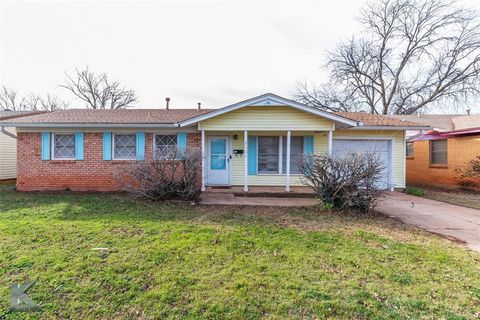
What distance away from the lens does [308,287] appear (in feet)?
9.39

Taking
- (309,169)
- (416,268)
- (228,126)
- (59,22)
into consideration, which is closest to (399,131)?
(309,169)

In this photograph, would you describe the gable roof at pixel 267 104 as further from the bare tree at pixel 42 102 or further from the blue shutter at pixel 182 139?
the bare tree at pixel 42 102

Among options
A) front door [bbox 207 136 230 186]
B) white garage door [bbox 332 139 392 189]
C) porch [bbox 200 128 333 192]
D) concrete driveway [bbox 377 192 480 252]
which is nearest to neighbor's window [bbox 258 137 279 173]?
porch [bbox 200 128 333 192]

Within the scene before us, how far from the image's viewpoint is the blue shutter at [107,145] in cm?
929

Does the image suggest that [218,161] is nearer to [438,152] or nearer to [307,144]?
[307,144]

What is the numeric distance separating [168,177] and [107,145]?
12.2 feet

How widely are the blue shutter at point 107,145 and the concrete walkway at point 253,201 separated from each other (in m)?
3.94

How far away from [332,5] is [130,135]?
355 inches

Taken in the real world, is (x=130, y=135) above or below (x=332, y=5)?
below

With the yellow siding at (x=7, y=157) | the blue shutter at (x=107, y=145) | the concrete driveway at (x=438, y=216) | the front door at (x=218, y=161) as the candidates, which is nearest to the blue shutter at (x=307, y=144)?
the front door at (x=218, y=161)

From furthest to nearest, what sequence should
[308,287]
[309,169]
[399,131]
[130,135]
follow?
1. [399,131]
2. [130,135]
3. [309,169]
4. [308,287]

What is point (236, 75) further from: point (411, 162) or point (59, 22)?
point (411, 162)

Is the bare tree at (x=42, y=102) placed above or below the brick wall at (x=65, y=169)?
above

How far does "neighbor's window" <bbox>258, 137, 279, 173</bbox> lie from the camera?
33.7 feet
